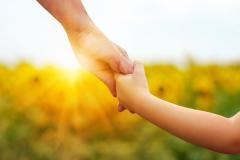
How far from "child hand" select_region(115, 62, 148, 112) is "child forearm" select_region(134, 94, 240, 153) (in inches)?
2.6

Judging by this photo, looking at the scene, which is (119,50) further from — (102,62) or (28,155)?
(28,155)

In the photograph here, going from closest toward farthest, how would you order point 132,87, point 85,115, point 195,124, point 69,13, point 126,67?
point 195,124, point 132,87, point 126,67, point 69,13, point 85,115

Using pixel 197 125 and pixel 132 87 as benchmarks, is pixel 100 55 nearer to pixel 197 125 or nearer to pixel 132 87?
pixel 132 87

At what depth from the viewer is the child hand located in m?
1.89

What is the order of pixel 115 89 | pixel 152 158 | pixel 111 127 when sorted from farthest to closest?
pixel 111 127 → pixel 152 158 → pixel 115 89

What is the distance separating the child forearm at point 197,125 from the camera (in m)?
1.80

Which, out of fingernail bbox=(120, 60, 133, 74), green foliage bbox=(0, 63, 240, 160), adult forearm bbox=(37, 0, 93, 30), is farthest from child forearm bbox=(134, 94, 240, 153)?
green foliage bbox=(0, 63, 240, 160)

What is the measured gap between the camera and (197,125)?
1.80 m

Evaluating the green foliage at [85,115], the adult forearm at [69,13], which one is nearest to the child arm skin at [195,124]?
the adult forearm at [69,13]

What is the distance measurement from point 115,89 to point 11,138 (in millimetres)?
1031

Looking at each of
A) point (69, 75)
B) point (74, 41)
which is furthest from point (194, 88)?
point (74, 41)

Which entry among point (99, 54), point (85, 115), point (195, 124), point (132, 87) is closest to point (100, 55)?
point (99, 54)

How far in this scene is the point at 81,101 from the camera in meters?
3.18

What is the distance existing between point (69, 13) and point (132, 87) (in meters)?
0.40
